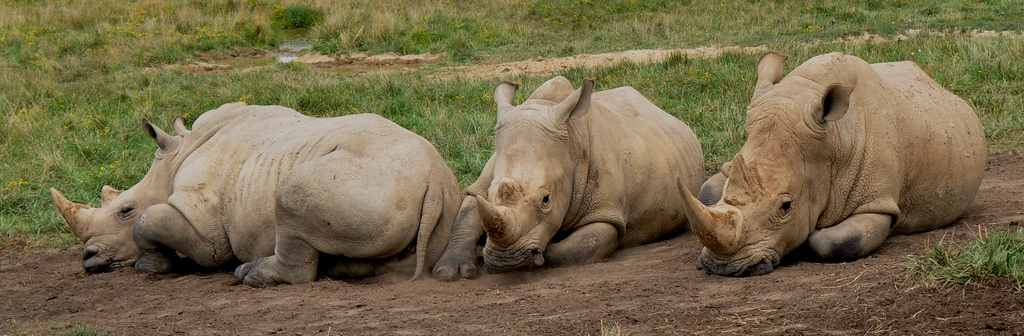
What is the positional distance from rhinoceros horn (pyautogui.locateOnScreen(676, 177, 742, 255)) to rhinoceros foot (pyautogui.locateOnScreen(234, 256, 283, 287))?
262cm

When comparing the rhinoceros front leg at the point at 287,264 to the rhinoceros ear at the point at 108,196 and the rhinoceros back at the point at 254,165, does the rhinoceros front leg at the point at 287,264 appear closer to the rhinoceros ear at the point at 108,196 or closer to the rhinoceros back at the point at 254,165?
the rhinoceros back at the point at 254,165

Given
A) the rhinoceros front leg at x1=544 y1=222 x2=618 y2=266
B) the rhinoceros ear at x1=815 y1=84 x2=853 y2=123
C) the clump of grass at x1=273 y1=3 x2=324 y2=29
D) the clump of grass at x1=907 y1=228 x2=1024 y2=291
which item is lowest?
the clump of grass at x1=273 y1=3 x2=324 y2=29

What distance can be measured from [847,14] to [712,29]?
7.25 feet

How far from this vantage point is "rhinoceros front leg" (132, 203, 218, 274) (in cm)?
723

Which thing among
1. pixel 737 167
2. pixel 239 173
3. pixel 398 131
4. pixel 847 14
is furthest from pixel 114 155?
pixel 847 14

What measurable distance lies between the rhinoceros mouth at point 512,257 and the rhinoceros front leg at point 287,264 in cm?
109

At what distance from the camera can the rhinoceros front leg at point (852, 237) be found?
5.93 meters

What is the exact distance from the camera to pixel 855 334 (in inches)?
174

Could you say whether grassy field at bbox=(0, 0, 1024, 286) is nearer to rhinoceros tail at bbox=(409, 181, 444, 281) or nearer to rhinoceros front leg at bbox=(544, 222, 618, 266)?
rhinoceros tail at bbox=(409, 181, 444, 281)

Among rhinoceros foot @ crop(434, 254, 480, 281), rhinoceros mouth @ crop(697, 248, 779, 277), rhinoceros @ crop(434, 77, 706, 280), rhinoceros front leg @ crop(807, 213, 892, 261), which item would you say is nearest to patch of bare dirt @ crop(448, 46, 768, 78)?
rhinoceros @ crop(434, 77, 706, 280)

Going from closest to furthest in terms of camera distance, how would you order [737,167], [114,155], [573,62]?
[737,167], [114,155], [573,62]

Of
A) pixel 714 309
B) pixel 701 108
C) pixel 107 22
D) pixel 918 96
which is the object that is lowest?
pixel 107 22

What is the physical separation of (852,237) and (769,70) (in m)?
1.16

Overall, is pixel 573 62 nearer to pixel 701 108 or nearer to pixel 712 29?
pixel 712 29
